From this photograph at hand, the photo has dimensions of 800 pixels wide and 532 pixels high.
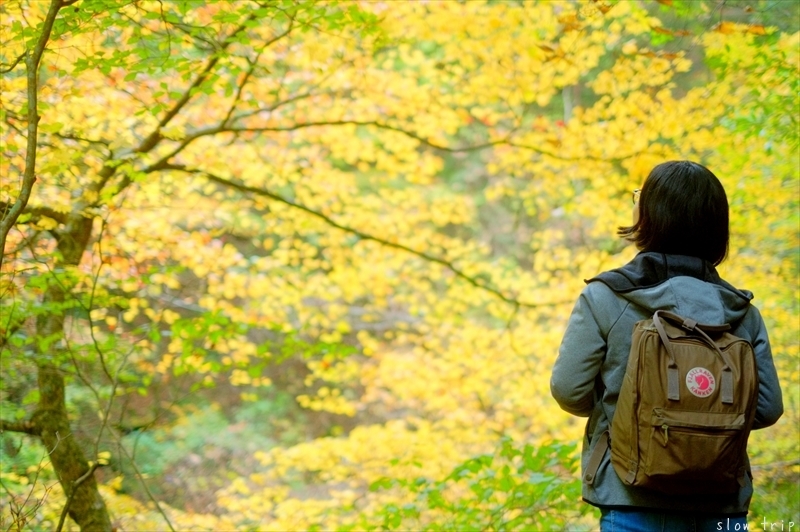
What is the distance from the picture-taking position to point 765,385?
162 centimetres

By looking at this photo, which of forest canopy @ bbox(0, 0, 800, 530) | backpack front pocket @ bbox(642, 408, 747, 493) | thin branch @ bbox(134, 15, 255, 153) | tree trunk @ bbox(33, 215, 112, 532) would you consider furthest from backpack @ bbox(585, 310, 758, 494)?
tree trunk @ bbox(33, 215, 112, 532)

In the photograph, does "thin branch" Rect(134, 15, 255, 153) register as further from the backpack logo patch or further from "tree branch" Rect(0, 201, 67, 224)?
the backpack logo patch

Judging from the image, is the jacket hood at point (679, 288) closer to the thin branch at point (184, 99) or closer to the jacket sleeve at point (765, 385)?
the jacket sleeve at point (765, 385)

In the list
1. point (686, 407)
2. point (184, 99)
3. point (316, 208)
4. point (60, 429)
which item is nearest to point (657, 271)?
point (686, 407)

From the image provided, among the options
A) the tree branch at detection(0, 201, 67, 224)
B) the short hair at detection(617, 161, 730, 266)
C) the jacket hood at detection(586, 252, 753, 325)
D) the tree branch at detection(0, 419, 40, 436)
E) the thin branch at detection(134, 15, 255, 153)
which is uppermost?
the thin branch at detection(134, 15, 255, 153)

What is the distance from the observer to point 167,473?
8.18 meters

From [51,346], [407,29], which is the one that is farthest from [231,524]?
[407,29]

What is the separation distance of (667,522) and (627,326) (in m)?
0.46

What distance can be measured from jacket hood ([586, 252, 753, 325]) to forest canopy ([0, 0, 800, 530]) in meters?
1.83

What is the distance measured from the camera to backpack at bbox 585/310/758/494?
1.46 meters

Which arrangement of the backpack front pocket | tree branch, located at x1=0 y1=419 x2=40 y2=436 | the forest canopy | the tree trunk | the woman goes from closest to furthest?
1. the backpack front pocket
2. the woman
3. the forest canopy
4. tree branch, located at x1=0 y1=419 x2=40 y2=436
5. the tree trunk

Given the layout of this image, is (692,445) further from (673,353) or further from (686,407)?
(673,353)

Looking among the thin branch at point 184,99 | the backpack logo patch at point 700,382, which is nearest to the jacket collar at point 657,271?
the backpack logo patch at point 700,382

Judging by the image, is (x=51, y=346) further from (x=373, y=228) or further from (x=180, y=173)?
(x=373, y=228)
